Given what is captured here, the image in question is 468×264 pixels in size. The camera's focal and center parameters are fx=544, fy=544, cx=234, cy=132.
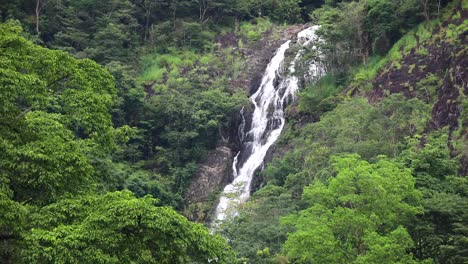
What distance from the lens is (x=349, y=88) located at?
33.5 m

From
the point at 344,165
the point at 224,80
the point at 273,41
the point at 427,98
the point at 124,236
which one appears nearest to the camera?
the point at 124,236

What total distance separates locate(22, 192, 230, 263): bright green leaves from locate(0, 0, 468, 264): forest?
3 cm

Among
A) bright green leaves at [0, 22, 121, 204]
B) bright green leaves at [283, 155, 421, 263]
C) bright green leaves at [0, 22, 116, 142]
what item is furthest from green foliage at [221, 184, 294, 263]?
bright green leaves at [0, 22, 116, 142]

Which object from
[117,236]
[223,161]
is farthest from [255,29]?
[117,236]

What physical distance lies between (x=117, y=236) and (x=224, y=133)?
28.2 metres

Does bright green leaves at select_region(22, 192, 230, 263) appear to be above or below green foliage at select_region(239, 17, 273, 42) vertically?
below

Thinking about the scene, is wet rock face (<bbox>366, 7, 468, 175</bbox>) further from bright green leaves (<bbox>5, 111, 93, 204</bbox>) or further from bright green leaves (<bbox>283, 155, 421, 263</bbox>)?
bright green leaves (<bbox>5, 111, 93, 204</bbox>)

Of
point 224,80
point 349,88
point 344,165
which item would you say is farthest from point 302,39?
point 344,165

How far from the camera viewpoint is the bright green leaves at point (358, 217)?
15266 mm

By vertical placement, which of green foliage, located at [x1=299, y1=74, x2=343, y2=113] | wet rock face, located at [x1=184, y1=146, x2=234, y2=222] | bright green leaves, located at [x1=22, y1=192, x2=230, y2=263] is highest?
bright green leaves, located at [x1=22, y1=192, x2=230, y2=263]

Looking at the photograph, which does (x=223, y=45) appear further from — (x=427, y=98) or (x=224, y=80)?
(x=427, y=98)

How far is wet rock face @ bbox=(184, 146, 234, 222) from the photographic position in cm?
3435

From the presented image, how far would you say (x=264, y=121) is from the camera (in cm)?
3631

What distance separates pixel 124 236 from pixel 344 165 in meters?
9.49
